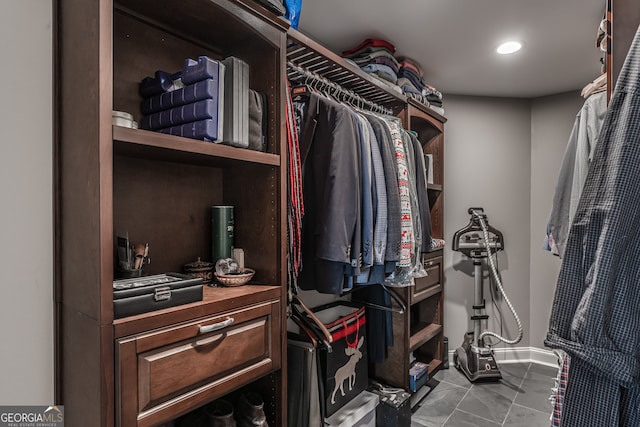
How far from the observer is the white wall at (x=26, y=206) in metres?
0.96

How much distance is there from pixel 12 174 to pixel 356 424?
1.82m

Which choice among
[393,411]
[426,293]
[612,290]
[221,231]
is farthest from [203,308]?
[426,293]

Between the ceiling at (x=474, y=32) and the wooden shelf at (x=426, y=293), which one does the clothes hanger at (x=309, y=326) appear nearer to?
the wooden shelf at (x=426, y=293)

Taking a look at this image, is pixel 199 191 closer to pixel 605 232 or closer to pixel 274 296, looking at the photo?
pixel 274 296

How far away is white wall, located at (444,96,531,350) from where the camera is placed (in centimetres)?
334

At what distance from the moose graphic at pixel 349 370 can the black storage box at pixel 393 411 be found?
0.22 m

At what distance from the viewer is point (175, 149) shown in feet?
3.26

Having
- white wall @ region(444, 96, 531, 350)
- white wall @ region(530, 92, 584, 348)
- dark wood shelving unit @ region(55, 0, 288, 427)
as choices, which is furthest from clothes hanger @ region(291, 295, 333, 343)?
white wall @ region(530, 92, 584, 348)

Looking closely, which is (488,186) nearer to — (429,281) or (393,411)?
(429,281)

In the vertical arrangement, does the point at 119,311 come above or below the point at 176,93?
below

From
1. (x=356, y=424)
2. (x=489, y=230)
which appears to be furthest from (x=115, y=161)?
(x=489, y=230)

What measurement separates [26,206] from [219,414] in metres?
0.84

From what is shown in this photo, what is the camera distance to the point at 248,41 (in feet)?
4.42

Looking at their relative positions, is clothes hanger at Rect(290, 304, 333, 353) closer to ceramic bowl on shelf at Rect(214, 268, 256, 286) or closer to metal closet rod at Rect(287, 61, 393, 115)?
ceramic bowl on shelf at Rect(214, 268, 256, 286)
